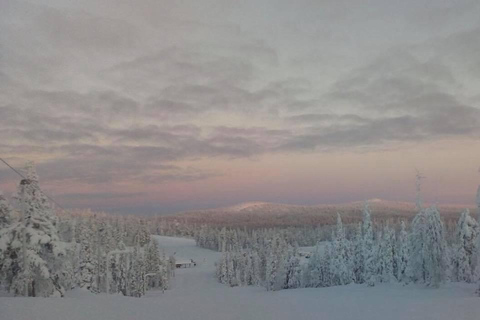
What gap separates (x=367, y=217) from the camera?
2067 inches

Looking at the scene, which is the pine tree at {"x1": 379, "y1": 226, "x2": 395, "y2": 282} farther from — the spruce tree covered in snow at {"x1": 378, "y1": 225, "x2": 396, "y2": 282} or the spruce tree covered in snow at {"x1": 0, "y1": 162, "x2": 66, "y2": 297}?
the spruce tree covered in snow at {"x1": 0, "y1": 162, "x2": 66, "y2": 297}

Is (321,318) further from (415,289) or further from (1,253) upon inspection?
(415,289)

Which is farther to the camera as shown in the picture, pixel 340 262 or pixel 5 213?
pixel 340 262

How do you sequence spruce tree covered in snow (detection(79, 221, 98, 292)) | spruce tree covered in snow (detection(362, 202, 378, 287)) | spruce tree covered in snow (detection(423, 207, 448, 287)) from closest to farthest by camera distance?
spruce tree covered in snow (detection(423, 207, 448, 287)) < spruce tree covered in snow (detection(79, 221, 98, 292)) < spruce tree covered in snow (detection(362, 202, 378, 287))

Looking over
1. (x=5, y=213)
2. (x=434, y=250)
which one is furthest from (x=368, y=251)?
(x=5, y=213)

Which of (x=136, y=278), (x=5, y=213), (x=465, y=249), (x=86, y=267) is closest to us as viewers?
(x=5, y=213)

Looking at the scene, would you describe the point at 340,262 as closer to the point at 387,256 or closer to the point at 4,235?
the point at 387,256

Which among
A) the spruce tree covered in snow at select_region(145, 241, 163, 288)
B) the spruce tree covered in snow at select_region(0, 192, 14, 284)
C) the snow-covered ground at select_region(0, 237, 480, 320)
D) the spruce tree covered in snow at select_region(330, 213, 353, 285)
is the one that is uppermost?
the spruce tree covered in snow at select_region(0, 192, 14, 284)

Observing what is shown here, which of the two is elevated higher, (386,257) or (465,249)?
(465,249)

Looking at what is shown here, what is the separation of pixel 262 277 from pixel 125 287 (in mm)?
46413

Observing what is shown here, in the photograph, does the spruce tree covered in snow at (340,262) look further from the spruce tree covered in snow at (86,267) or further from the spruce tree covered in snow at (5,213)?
the spruce tree covered in snow at (5,213)

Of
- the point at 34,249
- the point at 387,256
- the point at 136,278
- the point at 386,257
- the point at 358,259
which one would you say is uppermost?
the point at 34,249

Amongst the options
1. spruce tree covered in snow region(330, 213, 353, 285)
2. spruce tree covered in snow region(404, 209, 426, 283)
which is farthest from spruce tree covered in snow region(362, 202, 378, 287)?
spruce tree covered in snow region(404, 209, 426, 283)

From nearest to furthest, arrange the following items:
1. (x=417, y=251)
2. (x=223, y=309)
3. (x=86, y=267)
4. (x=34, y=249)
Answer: (x=223, y=309) → (x=34, y=249) → (x=417, y=251) → (x=86, y=267)
